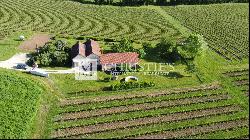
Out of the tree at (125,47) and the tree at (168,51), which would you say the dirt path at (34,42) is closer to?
the tree at (125,47)

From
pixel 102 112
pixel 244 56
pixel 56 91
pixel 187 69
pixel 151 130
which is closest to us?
pixel 151 130

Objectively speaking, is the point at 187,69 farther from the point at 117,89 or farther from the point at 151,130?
the point at 151,130

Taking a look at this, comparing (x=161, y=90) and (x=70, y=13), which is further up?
(x=70, y=13)

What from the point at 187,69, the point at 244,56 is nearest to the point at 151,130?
the point at 187,69

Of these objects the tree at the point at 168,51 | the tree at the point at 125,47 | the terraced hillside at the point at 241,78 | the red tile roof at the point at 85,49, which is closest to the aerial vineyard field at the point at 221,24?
the terraced hillside at the point at 241,78

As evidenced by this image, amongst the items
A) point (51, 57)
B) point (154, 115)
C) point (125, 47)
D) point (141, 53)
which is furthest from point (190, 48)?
point (51, 57)

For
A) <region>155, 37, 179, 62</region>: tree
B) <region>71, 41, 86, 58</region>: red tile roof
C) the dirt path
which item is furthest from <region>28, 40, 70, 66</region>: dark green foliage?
<region>155, 37, 179, 62</region>: tree

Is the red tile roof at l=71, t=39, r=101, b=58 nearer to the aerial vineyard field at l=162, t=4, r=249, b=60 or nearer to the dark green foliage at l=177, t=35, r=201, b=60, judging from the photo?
the dark green foliage at l=177, t=35, r=201, b=60
